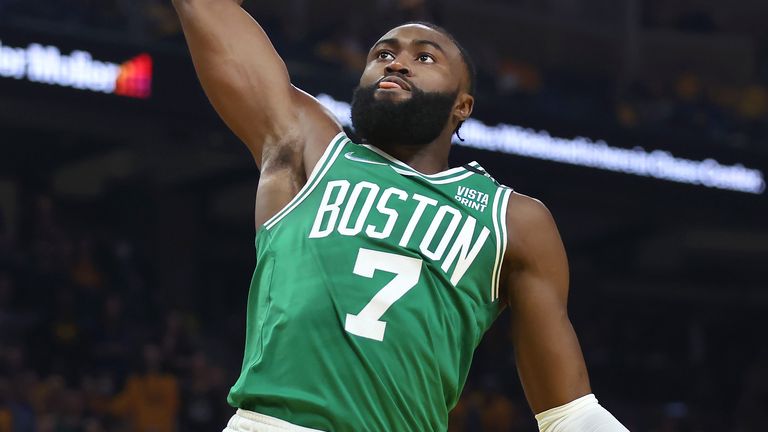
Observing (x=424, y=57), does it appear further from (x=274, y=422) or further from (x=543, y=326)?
(x=274, y=422)

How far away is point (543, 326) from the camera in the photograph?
3475mm

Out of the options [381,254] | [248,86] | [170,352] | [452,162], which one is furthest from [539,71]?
[381,254]

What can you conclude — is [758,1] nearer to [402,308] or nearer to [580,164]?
[580,164]

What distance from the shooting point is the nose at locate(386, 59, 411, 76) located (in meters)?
3.55

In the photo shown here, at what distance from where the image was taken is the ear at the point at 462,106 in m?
3.71

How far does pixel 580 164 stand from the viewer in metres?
13.3

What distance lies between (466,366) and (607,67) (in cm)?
1572

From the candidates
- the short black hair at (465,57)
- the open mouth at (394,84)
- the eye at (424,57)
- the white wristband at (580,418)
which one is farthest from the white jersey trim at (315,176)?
the white wristband at (580,418)

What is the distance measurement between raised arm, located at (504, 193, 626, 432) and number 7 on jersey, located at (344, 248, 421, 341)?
0.35m

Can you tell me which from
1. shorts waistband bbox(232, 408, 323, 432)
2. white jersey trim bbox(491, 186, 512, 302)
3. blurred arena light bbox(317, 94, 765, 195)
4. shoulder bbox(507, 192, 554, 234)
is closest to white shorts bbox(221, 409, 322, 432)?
shorts waistband bbox(232, 408, 323, 432)

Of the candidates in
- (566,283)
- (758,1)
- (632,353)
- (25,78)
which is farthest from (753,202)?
(566,283)

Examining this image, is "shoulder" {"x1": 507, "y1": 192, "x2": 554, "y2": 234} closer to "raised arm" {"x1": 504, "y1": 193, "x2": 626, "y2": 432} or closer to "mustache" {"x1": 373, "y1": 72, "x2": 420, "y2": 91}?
"raised arm" {"x1": 504, "y1": 193, "x2": 626, "y2": 432}

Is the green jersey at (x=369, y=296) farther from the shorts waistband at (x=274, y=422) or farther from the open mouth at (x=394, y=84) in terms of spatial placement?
the open mouth at (x=394, y=84)

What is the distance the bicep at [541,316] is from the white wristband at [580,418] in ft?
0.08
